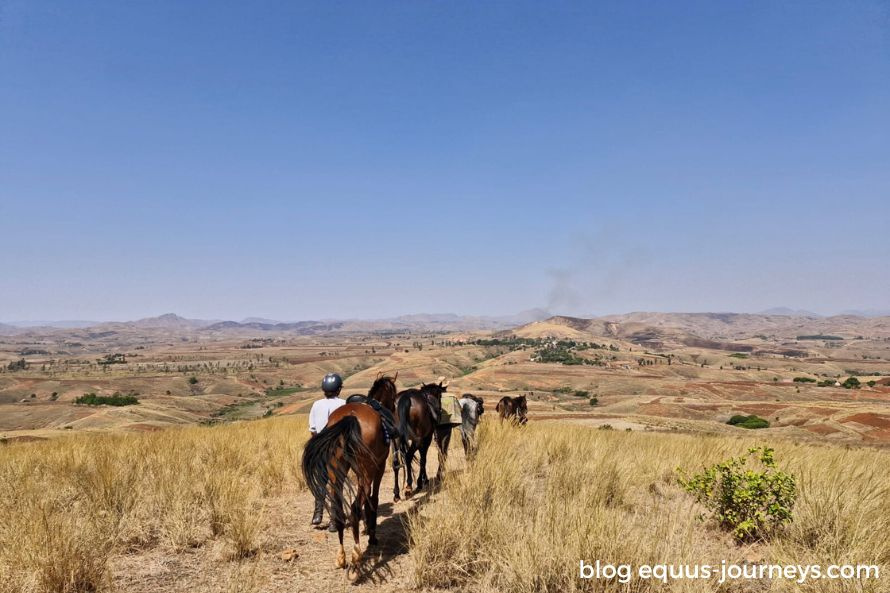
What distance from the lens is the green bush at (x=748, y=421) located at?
1724 inches

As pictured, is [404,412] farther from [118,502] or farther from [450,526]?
[118,502]

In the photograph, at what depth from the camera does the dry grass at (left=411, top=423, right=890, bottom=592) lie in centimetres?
446

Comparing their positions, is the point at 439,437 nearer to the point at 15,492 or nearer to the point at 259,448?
the point at 259,448

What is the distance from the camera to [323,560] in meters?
5.86

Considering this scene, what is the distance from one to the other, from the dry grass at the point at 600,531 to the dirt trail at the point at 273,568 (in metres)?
0.69

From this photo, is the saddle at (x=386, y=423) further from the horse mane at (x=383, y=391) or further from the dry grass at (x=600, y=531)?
the dry grass at (x=600, y=531)

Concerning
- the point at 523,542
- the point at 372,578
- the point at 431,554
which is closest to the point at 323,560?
the point at 372,578

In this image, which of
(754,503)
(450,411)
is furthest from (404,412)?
(754,503)

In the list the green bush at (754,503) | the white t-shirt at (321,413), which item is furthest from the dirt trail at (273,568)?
the green bush at (754,503)

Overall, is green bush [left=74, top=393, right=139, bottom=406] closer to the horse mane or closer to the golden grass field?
the golden grass field

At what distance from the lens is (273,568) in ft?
18.0

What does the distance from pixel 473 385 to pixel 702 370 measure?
70415mm

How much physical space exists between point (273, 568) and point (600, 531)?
13.5 ft

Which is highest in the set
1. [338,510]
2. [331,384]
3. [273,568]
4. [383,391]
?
[331,384]
